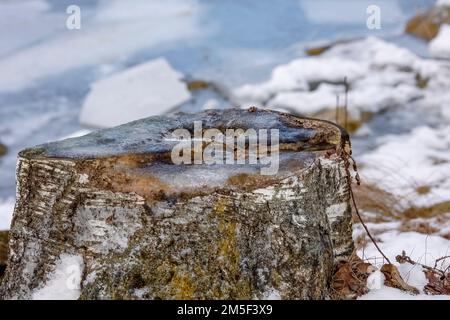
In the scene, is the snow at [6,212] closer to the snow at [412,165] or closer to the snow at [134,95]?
the snow at [134,95]

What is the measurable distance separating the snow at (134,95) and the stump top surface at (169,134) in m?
4.22

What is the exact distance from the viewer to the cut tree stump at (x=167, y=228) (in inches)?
94.2

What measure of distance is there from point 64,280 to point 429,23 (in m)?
8.64

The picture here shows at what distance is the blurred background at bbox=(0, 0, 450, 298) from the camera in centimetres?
619

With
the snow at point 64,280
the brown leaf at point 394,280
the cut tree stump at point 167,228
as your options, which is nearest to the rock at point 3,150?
the cut tree stump at point 167,228

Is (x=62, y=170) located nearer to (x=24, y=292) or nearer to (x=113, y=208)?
(x=113, y=208)

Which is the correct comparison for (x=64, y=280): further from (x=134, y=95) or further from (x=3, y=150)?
(x=134, y=95)

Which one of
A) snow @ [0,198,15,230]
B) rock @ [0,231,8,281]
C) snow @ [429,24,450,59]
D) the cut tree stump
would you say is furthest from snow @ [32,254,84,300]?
snow @ [429,24,450,59]

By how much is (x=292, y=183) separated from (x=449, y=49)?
24.2ft

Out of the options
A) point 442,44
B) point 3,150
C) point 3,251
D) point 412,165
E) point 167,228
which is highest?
point 167,228

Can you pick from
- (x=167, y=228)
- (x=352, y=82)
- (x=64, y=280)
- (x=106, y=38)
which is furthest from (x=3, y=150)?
(x=167, y=228)

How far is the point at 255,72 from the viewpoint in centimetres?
861

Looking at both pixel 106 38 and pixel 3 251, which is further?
pixel 106 38

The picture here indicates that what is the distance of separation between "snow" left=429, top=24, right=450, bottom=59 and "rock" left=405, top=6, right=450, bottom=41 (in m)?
0.21
